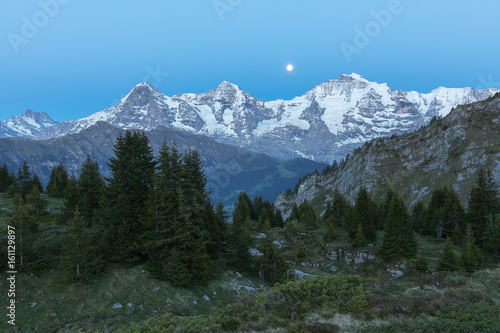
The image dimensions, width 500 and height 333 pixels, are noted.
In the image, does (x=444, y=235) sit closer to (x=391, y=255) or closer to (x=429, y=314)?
(x=391, y=255)

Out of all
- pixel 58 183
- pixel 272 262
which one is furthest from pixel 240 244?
pixel 58 183

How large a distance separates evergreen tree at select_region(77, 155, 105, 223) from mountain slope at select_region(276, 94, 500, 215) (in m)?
120

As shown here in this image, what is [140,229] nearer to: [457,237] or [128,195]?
[128,195]

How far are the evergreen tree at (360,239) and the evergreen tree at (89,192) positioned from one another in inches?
1801

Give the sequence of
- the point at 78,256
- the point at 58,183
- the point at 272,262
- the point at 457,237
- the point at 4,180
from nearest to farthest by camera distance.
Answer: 1. the point at 78,256
2. the point at 272,262
3. the point at 457,237
4. the point at 4,180
5. the point at 58,183

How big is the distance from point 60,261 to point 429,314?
3129 cm

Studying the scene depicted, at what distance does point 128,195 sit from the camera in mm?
31156

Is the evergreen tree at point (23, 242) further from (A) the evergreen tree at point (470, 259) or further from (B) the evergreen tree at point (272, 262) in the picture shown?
(A) the evergreen tree at point (470, 259)

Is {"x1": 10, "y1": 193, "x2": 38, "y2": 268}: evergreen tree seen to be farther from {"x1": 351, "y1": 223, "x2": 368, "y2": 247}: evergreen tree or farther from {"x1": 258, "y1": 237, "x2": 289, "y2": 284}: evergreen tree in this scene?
{"x1": 351, "y1": 223, "x2": 368, "y2": 247}: evergreen tree

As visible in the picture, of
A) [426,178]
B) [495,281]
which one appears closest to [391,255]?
[495,281]

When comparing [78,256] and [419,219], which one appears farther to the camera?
[419,219]

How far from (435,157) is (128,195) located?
14753 centimetres

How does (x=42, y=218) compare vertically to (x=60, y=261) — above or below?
above

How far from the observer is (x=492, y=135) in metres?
116
